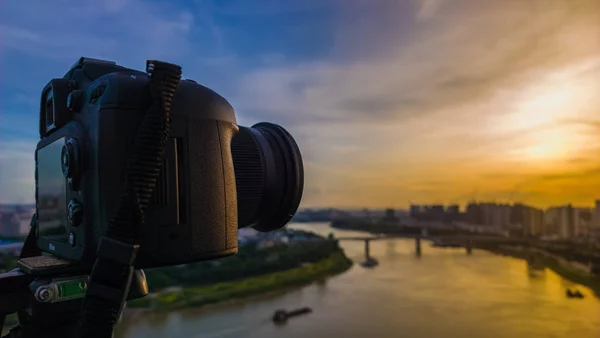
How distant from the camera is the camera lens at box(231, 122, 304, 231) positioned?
40cm

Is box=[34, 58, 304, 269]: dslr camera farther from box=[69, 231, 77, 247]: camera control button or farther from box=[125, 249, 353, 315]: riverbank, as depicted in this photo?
box=[125, 249, 353, 315]: riverbank

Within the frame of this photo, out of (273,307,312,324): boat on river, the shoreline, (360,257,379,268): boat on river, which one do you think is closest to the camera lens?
(273,307,312,324): boat on river

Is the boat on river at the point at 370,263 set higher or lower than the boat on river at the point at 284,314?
higher

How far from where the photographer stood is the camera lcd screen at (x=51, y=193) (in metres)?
0.35

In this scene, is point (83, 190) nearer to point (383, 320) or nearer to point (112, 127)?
point (112, 127)

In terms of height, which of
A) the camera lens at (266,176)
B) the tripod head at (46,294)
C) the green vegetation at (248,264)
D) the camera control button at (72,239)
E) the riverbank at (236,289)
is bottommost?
the riverbank at (236,289)

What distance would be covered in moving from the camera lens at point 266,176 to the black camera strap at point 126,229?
11cm

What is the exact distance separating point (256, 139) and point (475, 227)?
10.2m

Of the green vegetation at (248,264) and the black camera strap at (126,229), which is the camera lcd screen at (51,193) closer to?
the black camera strap at (126,229)

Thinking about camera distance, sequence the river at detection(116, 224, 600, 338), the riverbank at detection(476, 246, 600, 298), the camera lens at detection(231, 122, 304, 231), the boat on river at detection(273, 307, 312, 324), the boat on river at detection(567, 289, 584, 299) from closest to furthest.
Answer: the camera lens at detection(231, 122, 304, 231), the river at detection(116, 224, 600, 338), the boat on river at detection(273, 307, 312, 324), the boat on river at detection(567, 289, 584, 299), the riverbank at detection(476, 246, 600, 298)

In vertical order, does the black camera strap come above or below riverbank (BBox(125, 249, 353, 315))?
above

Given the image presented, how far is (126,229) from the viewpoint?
0.92ft

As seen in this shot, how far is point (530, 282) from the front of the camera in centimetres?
771

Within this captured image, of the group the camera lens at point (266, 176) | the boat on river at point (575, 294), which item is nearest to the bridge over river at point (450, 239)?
the boat on river at point (575, 294)
